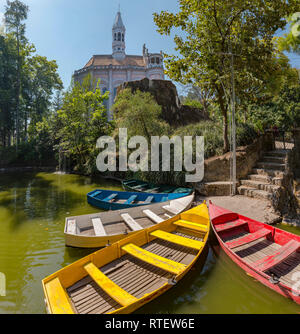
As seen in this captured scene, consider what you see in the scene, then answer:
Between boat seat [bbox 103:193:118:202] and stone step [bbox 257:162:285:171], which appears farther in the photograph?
stone step [bbox 257:162:285:171]

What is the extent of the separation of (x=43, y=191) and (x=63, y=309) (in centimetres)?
1019

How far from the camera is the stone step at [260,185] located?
7.52m

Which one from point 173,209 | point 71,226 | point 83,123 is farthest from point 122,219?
point 83,123

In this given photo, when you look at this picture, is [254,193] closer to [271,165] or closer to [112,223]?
[271,165]

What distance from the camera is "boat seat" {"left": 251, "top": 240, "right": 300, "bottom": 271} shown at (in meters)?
3.35

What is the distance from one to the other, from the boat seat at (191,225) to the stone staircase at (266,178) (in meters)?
3.90

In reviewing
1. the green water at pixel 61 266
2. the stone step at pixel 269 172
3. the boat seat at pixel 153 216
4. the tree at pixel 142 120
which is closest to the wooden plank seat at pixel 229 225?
the green water at pixel 61 266

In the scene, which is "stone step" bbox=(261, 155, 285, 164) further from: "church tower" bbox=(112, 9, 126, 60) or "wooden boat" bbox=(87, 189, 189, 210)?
"church tower" bbox=(112, 9, 126, 60)

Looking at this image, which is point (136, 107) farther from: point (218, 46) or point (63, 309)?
point (63, 309)

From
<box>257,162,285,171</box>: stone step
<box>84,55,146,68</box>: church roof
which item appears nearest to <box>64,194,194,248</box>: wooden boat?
<box>257,162,285,171</box>: stone step

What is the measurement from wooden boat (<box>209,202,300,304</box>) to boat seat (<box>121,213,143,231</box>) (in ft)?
6.14

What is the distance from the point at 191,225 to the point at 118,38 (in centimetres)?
5223

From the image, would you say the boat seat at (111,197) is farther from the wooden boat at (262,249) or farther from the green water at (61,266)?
the wooden boat at (262,249)

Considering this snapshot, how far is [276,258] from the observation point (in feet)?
11.6
